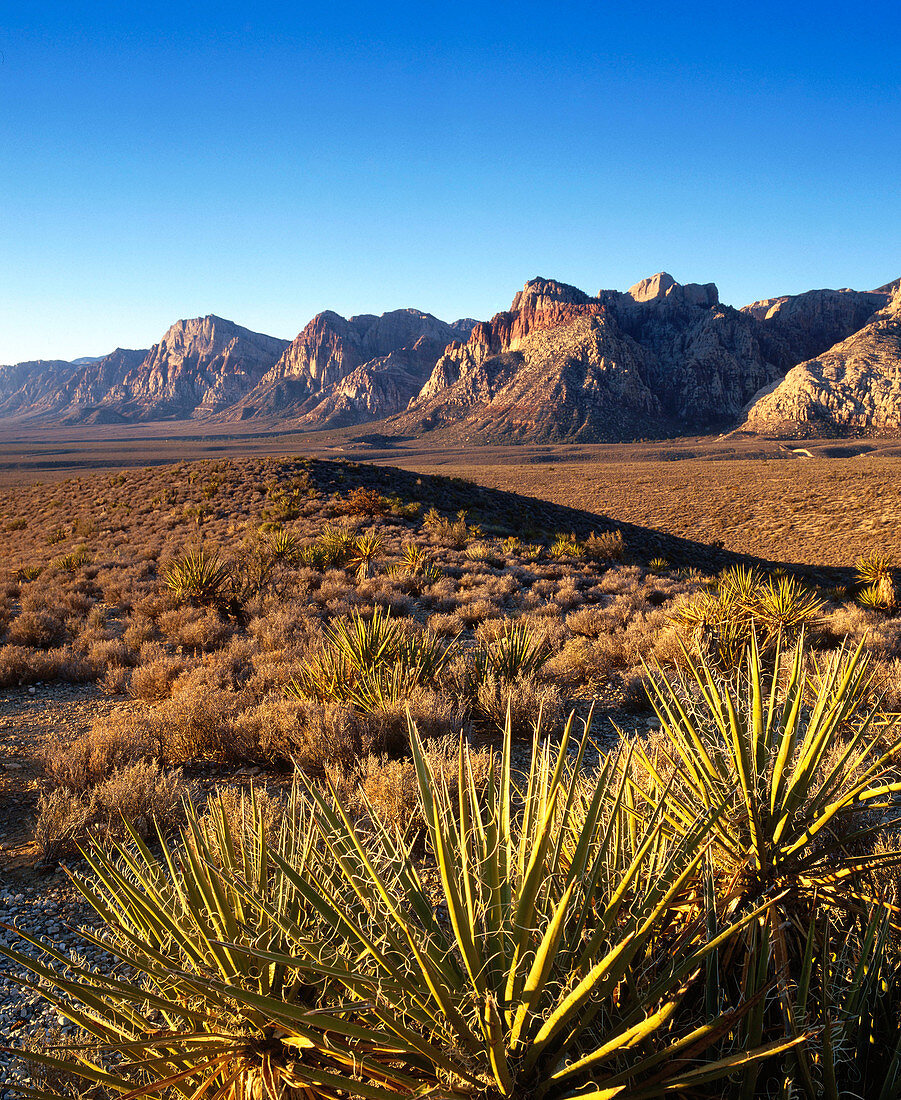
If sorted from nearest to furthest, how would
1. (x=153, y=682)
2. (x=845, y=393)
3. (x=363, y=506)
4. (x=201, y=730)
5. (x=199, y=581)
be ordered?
(x=201, y=730) → (x=153, y=682) → (x=199, y=581) → (x=363, y=506) → (x=845, y=393)

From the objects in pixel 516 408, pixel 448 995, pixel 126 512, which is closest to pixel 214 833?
pixel 448 995

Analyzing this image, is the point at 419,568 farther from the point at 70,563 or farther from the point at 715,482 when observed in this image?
the point at 715,482

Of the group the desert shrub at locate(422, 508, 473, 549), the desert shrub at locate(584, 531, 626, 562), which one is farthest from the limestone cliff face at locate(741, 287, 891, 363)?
the desert shrub at locate(422, 508, 473, 549)

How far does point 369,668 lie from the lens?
5426mm

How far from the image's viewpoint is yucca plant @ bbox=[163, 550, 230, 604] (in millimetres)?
9383

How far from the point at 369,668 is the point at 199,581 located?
17.1ft

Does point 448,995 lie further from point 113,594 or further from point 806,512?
point 806,512

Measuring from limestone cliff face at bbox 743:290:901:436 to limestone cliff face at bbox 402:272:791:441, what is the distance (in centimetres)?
2110

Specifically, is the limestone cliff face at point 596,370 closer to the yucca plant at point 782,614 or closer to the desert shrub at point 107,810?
the yucca plant at point 782,614

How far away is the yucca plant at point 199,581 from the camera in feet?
30.8

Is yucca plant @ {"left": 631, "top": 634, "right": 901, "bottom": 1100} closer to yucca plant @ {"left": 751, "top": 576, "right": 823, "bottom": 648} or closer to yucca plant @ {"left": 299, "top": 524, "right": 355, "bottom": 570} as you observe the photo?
yucca plant @ {"left": 751, "top": 576, "right": 823, "bottom": 648}

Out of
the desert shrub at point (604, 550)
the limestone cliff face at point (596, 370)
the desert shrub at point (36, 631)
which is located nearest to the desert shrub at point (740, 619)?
the desert shrub at point (604, 550)

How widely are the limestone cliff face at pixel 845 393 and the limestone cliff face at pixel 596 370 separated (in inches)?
831

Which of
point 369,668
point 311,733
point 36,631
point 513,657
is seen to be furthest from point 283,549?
point 311,733
